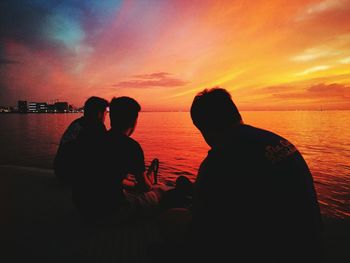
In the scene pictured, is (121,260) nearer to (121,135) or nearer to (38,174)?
(121,135)

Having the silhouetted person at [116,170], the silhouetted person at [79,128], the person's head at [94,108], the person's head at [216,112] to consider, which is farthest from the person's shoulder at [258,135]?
the person's head at [94,108]

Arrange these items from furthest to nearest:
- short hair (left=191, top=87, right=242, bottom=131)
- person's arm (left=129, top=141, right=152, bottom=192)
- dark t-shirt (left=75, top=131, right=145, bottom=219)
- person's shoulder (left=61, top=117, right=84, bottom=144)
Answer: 1. person's shoulder (left=61, top=117, right=84, bottom=144)
2. person's arm (left=129, top=141, right=152, bottom=192)
3. dark t-shirt (left=75, top=131, right=145, bottom=219)
4. short hair (left=191, top=87, right=242, bottom=131)

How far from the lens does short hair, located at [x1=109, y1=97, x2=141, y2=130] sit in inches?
133

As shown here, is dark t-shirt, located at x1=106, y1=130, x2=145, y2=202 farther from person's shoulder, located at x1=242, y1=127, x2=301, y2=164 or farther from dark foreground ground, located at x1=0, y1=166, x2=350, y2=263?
person's shoulder, located at x1=242, y1=127, x2=301, y2=164

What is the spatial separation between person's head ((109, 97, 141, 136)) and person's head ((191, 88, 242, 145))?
163cm

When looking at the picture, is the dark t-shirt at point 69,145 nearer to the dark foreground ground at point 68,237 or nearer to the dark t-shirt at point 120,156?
the dark foreground ground at point 68,237

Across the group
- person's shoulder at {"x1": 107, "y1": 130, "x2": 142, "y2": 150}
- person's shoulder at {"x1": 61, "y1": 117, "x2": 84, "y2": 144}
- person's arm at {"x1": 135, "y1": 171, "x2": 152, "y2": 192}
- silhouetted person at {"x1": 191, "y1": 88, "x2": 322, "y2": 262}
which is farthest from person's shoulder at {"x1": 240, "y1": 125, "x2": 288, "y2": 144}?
person's shoulder at {"x1": 61, "y1": 117, "x2": 84, "y2": 144}

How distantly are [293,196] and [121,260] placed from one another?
91.7 inches

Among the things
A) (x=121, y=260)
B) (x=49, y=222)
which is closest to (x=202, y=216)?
(x=121, y=260)

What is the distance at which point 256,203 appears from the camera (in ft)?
5.34

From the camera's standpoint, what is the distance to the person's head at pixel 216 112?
194 cm

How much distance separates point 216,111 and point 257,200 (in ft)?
2.56

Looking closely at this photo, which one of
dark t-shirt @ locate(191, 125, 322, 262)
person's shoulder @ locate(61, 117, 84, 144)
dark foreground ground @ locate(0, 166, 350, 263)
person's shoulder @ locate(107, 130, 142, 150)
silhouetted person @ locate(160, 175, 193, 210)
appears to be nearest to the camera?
dark t-shirt @ locate(191, 125, 322, 262)

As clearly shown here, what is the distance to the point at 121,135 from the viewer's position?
130 inches
